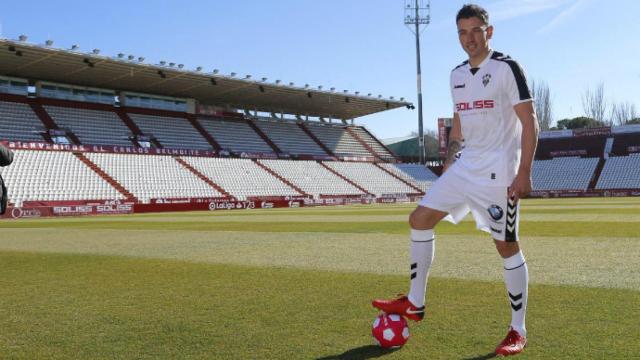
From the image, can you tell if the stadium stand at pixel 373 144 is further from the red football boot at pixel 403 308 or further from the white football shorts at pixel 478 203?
the red football boot at pixel 403 308

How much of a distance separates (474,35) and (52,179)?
33167 millimetres

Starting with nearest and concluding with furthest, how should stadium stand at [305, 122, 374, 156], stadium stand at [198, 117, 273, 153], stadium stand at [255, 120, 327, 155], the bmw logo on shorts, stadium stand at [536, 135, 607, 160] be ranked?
1. the bmw logo on shorts
2. stadium stand at [198, 117, 273, 153]
3. stadium stand at [255, 120, 327, 155]
4. stadium stand at [536, 135, 607, 160]
5. stadium stand at [305, 122, 374, 156]

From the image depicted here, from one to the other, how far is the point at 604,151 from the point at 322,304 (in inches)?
2250

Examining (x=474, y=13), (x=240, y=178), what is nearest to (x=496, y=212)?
(x=474, y=13)

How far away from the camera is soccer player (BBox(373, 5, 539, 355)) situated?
3.69 m

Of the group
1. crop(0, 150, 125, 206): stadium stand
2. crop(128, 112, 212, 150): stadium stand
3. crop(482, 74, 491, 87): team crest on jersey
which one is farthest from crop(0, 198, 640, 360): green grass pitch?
crop(128, 112, 212, 150): stadium stand

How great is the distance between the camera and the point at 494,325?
410cm

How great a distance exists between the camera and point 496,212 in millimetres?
A: 3719

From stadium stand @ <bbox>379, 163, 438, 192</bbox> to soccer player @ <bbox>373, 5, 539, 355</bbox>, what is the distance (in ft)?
157

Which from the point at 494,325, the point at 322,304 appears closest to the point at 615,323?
the point at 494,325

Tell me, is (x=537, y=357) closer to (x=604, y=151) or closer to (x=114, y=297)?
(x=114, y=297)

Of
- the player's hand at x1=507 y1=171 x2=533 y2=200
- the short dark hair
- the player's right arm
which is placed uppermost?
the short dark hair

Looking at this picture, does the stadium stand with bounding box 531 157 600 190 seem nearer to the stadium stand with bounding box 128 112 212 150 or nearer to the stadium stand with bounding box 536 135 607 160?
the stadium stand with bounding box 536 135 607 160

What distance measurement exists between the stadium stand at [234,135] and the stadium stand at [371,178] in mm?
6334
